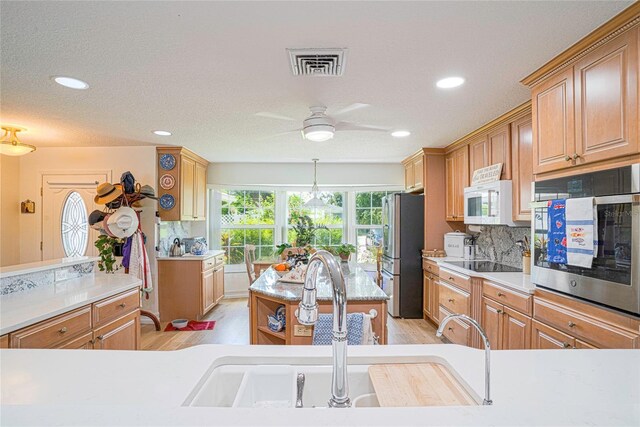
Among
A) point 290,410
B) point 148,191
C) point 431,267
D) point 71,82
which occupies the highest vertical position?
point 71,82

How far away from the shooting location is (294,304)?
2262mm

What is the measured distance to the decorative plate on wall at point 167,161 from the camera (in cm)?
429

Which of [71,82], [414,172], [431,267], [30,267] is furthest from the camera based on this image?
[414,172]

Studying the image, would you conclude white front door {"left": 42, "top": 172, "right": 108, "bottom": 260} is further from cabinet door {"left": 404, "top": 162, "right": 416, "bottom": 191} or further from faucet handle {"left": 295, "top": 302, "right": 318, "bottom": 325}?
faucet handle {"left": 295, "top": 302, "right": 318, "bottom": 325}

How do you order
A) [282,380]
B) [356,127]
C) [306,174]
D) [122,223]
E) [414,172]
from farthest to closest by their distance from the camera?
[306,174], [414,172], [122,223], [356,127], [282,380]

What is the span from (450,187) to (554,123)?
7.47 feet

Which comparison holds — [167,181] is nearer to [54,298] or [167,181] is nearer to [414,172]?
[54,298]

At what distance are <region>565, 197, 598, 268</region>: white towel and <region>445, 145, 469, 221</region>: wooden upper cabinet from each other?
210 centimetres

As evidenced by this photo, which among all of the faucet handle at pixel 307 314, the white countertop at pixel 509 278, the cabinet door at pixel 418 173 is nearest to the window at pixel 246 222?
the cabinet door at pixel 418 173

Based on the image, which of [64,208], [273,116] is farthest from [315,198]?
[64,208]

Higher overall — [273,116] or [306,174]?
[273,116]

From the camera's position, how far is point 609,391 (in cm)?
85

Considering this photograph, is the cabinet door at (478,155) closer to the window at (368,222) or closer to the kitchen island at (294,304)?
the kitchen island at (294,304)

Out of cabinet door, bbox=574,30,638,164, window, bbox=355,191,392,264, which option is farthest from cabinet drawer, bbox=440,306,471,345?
window, bbox=355,191,392,264
